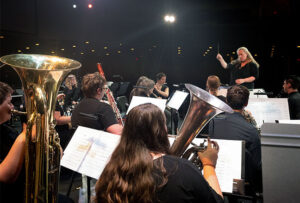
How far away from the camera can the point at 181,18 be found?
1038 centimetres

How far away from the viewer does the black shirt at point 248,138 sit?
209 cm

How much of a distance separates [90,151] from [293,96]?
3465 mm

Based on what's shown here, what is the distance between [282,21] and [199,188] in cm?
813

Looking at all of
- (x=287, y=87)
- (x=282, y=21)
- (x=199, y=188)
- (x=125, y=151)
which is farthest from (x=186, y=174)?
(x=282, y=21)

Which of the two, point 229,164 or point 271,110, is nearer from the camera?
point 229,164

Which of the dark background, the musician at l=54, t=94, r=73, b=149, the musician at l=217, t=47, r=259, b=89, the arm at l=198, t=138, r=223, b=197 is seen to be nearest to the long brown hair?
the arm at l=198, t=138, r=223, b=197

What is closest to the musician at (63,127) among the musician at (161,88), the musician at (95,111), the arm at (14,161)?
the musician at (95,111)

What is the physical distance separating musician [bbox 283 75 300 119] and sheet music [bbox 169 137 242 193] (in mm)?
2708

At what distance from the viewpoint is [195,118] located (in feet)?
5.43

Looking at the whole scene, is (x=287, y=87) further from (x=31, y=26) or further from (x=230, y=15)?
(x=31, y=26)

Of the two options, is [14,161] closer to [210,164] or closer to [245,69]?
[210,164]

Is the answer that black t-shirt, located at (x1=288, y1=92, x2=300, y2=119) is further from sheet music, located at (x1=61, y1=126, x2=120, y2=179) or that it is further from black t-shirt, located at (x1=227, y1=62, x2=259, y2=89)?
sheet music, located at (x1=61, y1=126, x2=120, y2=179)

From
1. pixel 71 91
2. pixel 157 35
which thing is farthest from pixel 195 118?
pixel 157 35

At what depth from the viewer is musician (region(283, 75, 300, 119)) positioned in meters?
3.87
